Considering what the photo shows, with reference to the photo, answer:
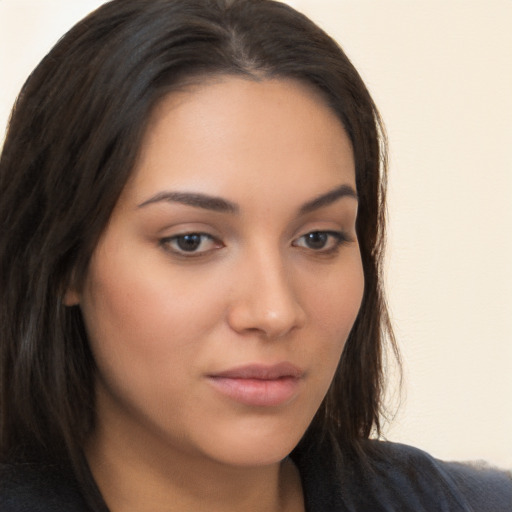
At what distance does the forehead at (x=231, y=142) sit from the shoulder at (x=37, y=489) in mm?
437

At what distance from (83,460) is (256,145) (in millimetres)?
524

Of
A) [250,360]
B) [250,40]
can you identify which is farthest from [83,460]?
[250,40]

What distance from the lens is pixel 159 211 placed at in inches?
65.1

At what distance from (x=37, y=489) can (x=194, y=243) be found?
0.43m

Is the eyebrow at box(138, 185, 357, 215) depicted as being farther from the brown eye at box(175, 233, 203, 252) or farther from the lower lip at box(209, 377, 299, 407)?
the lower lip at box(209, 377, 299, 407)

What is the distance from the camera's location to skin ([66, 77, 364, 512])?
1640mm

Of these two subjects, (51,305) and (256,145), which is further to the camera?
(51,305)

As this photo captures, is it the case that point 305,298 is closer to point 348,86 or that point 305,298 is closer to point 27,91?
point 348,86

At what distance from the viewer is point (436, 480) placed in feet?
6.79

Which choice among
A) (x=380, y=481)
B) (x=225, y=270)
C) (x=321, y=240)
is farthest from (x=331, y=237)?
(x=380, y=481)

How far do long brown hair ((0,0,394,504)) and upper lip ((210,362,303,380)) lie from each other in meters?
0.26

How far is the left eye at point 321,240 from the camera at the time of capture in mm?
1729

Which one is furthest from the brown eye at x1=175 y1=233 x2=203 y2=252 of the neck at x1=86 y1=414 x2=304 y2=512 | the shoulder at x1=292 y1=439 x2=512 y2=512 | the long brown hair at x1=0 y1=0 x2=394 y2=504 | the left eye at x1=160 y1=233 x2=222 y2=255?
A: the shoulder at x1=292 y1=439 x2=512 y2=512

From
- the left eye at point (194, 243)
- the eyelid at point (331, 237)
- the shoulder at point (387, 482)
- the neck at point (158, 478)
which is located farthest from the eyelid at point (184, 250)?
the shoulder at point (387, 482)
